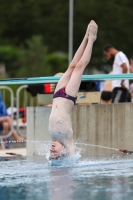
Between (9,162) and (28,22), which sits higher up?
(28,22)

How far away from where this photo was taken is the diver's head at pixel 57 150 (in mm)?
9945

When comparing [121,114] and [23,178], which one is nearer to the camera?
[23,178]

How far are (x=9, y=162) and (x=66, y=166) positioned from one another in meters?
1.33

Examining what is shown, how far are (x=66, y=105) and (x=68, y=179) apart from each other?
2204 mm

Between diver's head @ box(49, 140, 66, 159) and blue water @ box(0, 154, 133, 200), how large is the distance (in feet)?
0.35

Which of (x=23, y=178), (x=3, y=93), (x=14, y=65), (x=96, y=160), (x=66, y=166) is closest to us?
(x=23, y=178)

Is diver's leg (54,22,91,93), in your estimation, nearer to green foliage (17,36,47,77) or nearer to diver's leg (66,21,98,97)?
diver's leg (66,21,98,97)

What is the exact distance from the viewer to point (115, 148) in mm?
11930

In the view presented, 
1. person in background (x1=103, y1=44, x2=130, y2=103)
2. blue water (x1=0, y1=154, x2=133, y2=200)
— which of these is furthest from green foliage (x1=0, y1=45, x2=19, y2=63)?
blue water (x1=0, y1=154, x2=133, y2=200)

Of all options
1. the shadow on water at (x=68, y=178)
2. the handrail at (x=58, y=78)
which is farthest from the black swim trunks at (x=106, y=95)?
the shadow on water at (x=68, y=178)

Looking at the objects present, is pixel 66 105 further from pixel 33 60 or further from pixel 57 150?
pixel 33 60

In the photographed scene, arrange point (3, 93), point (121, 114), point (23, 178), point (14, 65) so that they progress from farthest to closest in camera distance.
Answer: point (14, 65)
point (3, 93)
point (121, 114)
point (23, 178)

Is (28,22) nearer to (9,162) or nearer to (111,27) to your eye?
(111,27)

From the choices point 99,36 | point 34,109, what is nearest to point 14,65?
point 99,36
